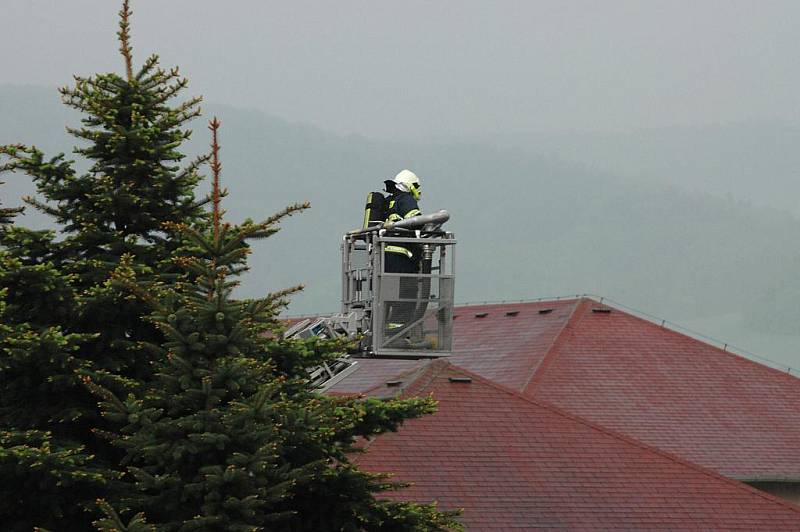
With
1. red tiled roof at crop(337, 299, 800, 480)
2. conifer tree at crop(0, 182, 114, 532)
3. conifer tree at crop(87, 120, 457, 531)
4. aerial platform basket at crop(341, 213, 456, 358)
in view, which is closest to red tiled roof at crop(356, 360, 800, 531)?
red tiled roof at crop(337, 299, 800, 480)

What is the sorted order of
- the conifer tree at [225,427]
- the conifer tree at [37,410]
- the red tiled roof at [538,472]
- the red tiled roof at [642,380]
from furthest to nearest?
the red tiled roof at [642,380] → the red tiled roof at [538,472] → the conifer tree at [37,410] → the conifer tree at [225,427]

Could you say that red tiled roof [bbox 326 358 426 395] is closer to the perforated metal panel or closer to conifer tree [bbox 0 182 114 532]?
the perforated metal panel

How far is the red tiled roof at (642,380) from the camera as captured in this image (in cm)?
4009

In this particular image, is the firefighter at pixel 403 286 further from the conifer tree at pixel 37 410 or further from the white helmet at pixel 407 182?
the conifer tree at pixel 37 410

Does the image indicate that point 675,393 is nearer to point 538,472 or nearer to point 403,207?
point 538,472

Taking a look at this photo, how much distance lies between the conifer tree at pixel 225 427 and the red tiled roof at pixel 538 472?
12.2m

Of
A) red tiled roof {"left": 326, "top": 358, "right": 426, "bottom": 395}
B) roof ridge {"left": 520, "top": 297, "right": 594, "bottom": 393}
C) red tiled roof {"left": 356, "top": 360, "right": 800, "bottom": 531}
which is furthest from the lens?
roof ridge {"left": 520, "top": 297, "right": 594, "bottom": 393}

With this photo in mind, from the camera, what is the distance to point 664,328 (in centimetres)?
4525

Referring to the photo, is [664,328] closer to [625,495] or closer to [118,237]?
[625,495]

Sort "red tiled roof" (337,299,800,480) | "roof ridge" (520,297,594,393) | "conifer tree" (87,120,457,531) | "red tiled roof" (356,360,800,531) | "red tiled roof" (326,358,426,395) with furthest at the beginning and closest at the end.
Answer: "roof ridge" (520,297,594,393) → "red tiled roof" (337,299,800,480) → "red tiled roof" (326,358,426,395) → "red tiled roof" (356,360,800,531) → "conifer tree" (87,120,457,531)

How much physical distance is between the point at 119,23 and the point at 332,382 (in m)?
4.82

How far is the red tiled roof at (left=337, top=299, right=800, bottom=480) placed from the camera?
4009cm

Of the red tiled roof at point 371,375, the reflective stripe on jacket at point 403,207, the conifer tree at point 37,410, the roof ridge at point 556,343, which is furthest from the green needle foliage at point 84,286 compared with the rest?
the roof ridge at point 556,343

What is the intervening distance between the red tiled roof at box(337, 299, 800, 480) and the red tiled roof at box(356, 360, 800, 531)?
4.57m
